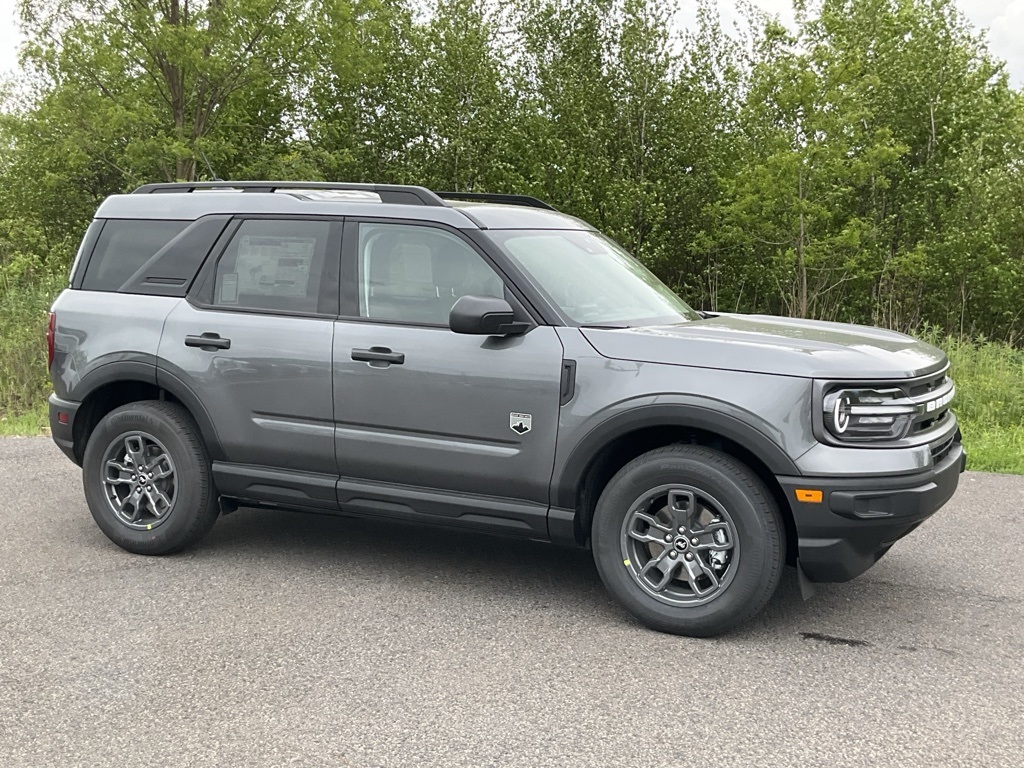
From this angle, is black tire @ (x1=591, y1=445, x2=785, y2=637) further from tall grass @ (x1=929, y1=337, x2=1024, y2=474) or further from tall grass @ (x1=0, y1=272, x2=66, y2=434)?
tall grass @ (x1=0, y1=272, x2=66, y2=434)

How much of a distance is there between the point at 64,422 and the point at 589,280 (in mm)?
3072

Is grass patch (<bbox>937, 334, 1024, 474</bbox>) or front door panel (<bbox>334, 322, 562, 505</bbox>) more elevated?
front door panel (<bbox>334, 322, 562, 505</bbox>)

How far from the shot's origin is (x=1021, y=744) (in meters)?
3.40

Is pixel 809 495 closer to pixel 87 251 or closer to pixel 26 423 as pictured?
pixel 87 251

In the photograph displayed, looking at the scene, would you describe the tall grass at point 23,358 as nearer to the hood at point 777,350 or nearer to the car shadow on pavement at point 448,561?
the car shadow on pavement at point 448,561

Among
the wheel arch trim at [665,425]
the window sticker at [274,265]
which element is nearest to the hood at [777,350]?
the wheel arch trim at [665,425]

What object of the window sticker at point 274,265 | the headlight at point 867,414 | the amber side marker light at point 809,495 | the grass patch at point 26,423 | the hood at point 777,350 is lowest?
the grass patch at point 26,423

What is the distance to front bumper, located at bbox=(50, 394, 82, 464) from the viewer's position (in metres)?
5.79

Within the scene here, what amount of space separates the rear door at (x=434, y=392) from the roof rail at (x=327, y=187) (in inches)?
7.0

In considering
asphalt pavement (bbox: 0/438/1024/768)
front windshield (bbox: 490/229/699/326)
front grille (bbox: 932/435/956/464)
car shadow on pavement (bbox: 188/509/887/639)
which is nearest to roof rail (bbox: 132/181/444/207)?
A: front windshield (bbox: 490/229/699/326)

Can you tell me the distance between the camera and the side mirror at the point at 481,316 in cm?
454

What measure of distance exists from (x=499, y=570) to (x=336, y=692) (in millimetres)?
1688

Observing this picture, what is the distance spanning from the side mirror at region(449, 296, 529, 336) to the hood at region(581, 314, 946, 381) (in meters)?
0.36

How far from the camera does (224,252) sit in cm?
548
